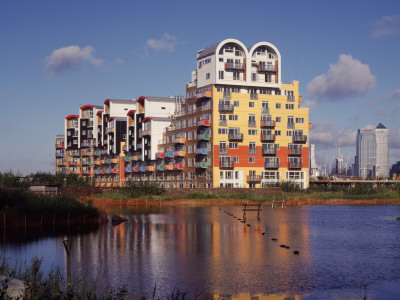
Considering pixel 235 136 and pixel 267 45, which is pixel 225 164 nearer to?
pixel 235 136

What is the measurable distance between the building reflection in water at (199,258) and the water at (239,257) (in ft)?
0.16

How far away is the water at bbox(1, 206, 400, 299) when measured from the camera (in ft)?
84.4

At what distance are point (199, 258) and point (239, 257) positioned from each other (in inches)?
95.2

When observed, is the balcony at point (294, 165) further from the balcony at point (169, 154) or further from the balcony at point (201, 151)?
the balcony at point (169, 154)

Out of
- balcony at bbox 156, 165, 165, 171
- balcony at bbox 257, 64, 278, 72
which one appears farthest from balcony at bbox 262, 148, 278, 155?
balcony at bbox 156, 165, 165, 171

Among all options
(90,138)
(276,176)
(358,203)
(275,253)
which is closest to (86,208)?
(275,253)

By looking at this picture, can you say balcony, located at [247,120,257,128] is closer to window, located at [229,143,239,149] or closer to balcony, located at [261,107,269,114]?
balcony, located at [261,107,269,114]

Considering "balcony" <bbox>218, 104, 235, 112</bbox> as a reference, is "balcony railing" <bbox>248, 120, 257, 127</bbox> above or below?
below

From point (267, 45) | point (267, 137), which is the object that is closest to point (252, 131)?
point (267, 137)

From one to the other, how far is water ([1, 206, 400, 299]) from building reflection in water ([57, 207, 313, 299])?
5 centimetres

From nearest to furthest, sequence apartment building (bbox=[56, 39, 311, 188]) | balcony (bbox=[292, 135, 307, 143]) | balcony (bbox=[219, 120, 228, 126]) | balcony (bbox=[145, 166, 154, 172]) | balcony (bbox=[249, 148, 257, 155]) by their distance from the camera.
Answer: balcony (bbox=[219, 120, 228, 126]) → apartment building (bbox=[56, 39, 311, 188]) → balcony (bbox=[249, 148, 257, 155]) → balcony (bbox=[292, 135, 307, 143]) → balcony (bbox=[145, 166, 154, 172])

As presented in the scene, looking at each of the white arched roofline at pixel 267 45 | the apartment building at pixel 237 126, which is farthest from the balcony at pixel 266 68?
the white arched roofline at pixel 267 45

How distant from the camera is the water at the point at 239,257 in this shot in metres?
25.7

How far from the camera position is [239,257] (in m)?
34.1
